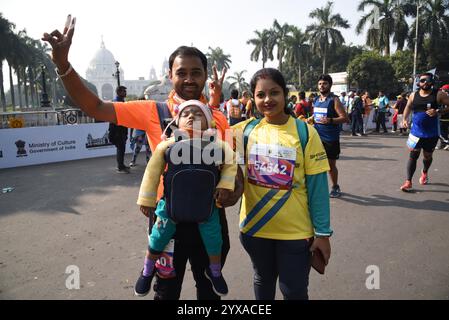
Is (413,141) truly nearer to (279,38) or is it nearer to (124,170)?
(124,170)

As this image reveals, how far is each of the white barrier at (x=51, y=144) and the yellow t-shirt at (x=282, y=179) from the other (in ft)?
30.2

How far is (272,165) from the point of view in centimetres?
209

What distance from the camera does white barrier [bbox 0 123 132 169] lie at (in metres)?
9.16

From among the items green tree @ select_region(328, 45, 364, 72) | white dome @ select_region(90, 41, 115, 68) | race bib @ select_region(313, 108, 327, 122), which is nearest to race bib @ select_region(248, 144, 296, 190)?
race bib @ select_region(313, 108, 327, 122)

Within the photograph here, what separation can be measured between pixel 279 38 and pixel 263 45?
2.75 meters

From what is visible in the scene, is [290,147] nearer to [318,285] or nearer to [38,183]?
[318,285]

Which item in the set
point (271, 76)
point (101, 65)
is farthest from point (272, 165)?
point (101, 65)

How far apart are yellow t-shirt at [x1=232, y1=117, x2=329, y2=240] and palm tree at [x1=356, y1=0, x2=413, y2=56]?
1615 inches

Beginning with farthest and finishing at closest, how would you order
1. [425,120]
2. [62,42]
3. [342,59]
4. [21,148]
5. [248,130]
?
[342,59] → [21,148] → [425,120] → [248,130] → [62,42]

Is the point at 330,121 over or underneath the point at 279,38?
underneath
